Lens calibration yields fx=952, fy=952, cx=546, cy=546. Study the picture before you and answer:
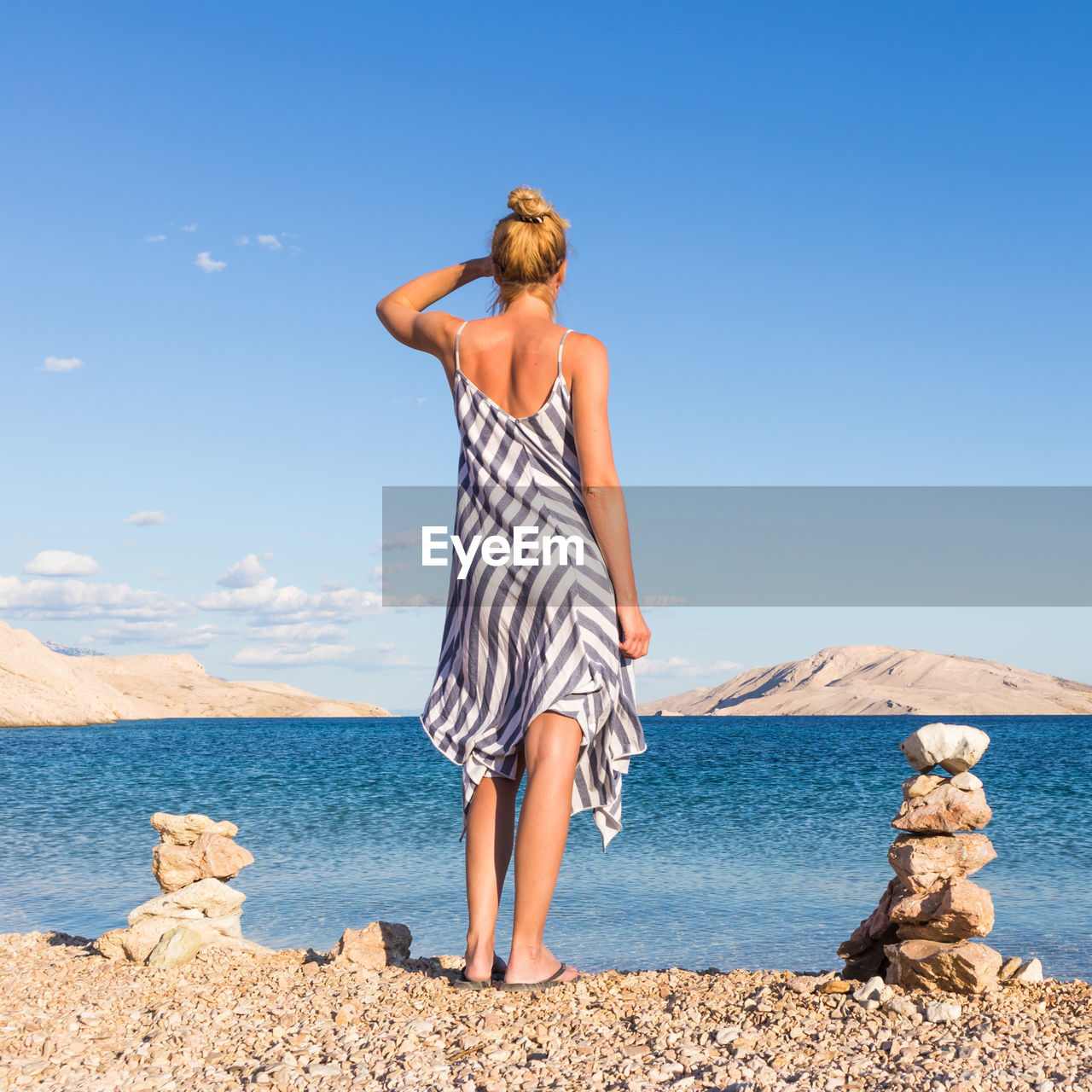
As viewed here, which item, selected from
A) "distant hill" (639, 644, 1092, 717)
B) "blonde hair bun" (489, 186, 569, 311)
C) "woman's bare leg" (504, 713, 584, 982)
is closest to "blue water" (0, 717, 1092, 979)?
"woman's bare leg" (504, 713, 584, 982)

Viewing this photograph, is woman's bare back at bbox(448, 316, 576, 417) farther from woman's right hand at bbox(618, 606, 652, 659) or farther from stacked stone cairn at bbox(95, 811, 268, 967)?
stacked stone cairn at bbox(95, 811, 268, 967)

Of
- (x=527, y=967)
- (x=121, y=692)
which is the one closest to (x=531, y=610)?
(x=527, y=967)

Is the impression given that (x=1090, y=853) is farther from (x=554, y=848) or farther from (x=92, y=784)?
(x=92, y=784)

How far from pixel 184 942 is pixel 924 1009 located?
3.32 m

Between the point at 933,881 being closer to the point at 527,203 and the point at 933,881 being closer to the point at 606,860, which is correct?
the point at 527,203

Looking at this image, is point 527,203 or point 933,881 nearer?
point 527,203

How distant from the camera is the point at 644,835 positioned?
13711 millimetres

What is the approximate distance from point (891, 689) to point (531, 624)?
124 m

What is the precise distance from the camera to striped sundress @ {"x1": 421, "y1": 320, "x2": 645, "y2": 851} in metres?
3.24

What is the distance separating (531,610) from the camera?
3.32 meters

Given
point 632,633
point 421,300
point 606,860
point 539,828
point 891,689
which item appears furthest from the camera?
point 891,689

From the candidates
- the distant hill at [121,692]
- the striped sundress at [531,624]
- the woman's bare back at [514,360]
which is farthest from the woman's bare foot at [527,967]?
the distant hill at [121,692]

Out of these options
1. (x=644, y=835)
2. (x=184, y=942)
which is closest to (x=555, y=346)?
(x=184, y=942)

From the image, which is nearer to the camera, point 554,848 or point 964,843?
point 554,848
